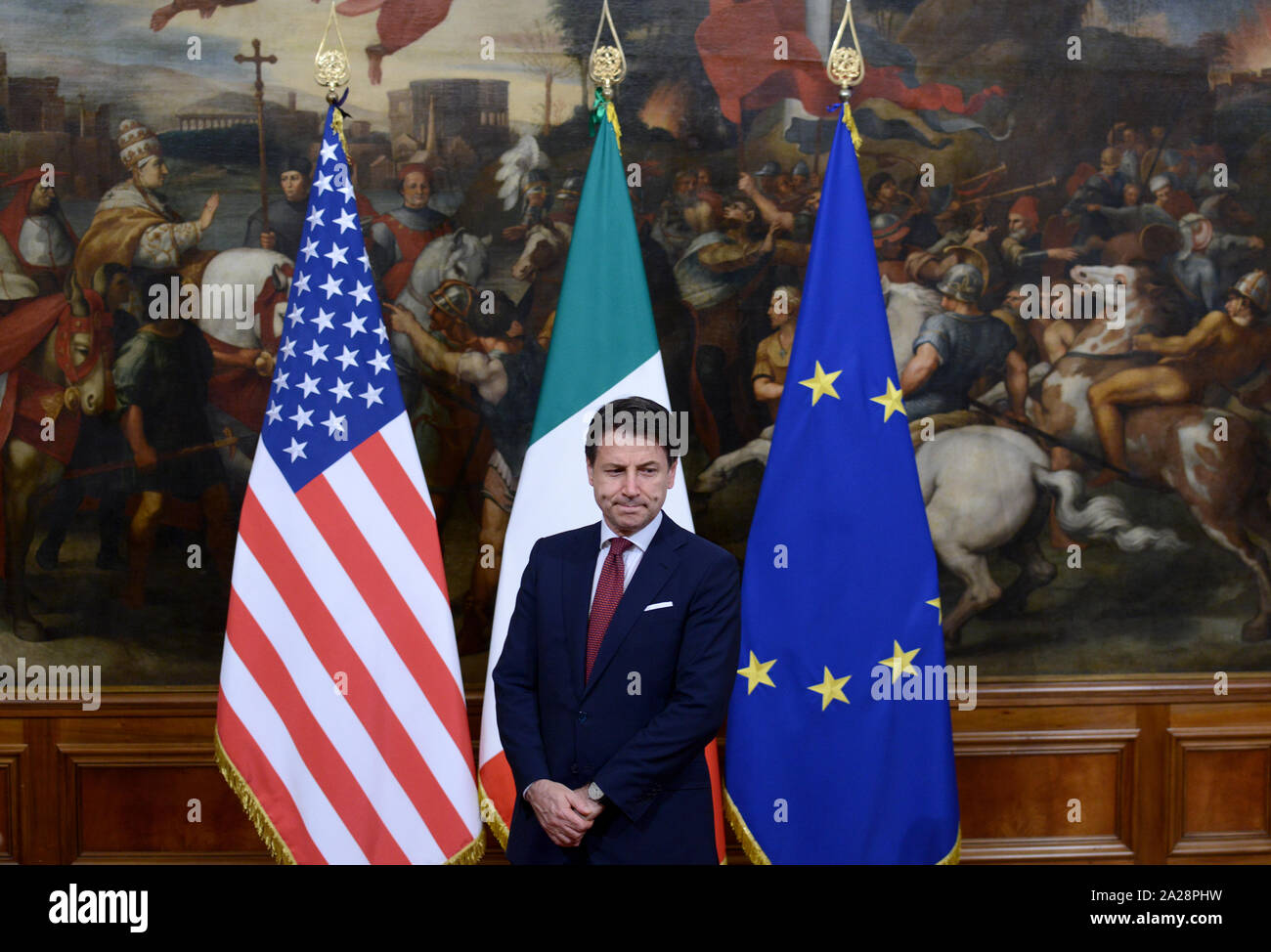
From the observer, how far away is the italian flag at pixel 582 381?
4000mm

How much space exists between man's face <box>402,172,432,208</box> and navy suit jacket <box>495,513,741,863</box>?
2.53m

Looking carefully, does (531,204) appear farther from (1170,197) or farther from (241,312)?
(1170,197)

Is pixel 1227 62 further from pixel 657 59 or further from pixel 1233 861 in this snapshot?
pixel 1233 861

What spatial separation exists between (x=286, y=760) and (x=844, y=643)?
222 cm

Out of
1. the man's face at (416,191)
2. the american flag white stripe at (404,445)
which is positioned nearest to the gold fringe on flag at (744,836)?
the american flag white stripe at (404,445)

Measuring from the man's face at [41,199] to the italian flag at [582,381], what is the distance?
2.54m

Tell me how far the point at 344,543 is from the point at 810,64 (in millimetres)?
3141

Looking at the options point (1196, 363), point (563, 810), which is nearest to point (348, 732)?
point (563, 810)

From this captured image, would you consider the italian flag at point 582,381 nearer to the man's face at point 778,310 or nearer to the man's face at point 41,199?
the man's face at point 778,310

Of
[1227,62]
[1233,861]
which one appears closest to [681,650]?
[1233,861]

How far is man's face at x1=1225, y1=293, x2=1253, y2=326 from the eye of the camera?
→ 4961 millimetres

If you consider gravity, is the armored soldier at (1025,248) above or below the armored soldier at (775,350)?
above

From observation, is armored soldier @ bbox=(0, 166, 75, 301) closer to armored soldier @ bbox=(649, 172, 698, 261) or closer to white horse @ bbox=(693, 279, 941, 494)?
armored soldier @ bbox=(649, 172, 698, 261)

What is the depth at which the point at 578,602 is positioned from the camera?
2.95m
